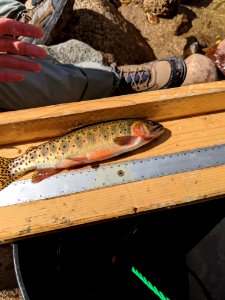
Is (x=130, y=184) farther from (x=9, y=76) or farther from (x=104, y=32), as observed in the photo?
(x=104, y=32)

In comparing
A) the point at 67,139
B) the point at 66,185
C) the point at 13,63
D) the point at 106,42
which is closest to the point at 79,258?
the point at 66,185

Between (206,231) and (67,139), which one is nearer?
(67,139)

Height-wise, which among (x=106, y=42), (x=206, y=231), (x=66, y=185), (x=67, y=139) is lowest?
(x=206, y=231)

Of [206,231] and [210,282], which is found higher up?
[206,231]

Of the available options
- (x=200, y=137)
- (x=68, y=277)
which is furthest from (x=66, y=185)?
(x=200, y=137)

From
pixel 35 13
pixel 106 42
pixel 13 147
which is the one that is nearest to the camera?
pixel 13 147

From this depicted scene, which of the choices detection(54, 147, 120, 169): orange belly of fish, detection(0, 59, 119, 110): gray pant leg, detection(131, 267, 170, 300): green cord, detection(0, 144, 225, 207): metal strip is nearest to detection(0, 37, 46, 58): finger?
detection(0, 59, 119, 110): gray pant leg

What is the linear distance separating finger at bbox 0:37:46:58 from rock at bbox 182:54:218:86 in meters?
1.79

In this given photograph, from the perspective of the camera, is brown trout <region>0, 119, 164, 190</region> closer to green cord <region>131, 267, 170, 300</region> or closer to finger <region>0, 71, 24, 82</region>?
finger <region>0, 71, 24, 82</region>

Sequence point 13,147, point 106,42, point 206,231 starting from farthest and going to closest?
point 106,42, point 206,231, point 13,147

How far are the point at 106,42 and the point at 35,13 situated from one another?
2.83 ft

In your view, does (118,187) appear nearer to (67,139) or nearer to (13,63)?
(67,139)

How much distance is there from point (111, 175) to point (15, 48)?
1.12 meters

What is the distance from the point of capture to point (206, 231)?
10.9 ft
